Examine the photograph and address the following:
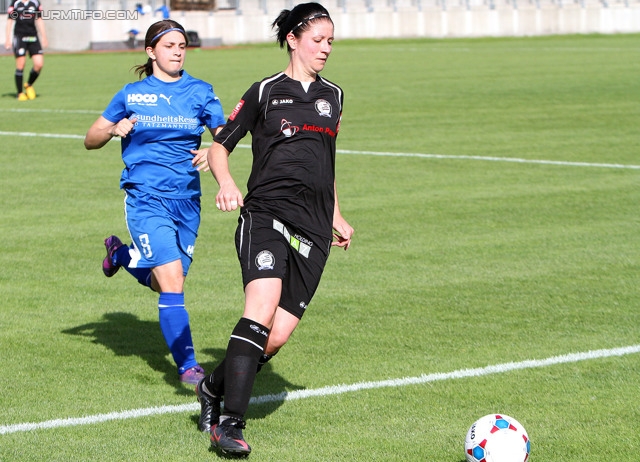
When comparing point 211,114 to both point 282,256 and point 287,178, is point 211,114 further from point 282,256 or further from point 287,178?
point 282,256

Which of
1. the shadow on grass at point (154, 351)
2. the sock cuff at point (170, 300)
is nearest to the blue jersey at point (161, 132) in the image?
the sock cuff at point (170, 300)

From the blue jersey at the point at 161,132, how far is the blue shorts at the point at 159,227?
6 centimetres

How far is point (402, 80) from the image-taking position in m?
30.0

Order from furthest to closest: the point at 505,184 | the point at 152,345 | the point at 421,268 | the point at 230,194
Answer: the point at 505,184 → the point at 421,268 → the point at 152,345 → the point at 230,194

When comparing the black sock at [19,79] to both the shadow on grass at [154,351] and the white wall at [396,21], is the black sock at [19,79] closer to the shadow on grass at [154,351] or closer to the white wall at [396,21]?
the shadow on grass at [154,351]

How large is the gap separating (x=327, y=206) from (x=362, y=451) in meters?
1.30

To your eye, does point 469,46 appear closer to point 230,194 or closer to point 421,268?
point 421,268

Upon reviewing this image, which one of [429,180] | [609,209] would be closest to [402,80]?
[429,180]

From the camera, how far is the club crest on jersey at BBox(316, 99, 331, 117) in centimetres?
603

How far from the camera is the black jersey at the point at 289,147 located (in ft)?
19.5

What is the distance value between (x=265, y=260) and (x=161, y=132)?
1.83 metres

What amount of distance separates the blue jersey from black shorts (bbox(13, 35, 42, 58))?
19.0 meters

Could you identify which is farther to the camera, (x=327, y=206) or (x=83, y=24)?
(x=83, y=24)

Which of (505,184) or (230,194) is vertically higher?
(230,194)
